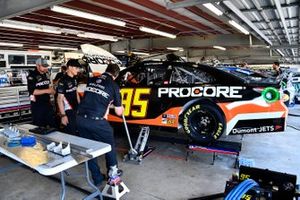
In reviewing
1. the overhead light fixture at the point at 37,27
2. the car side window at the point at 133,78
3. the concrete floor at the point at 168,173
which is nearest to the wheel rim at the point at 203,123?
the concrete floor at the point at 168,173

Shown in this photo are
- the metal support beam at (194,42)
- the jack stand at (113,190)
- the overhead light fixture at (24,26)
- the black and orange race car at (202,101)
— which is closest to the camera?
the jack stand at (113,190)

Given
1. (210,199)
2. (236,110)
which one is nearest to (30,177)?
(210,199)

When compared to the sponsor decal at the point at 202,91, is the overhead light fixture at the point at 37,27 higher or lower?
higher

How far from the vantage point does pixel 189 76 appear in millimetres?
4590

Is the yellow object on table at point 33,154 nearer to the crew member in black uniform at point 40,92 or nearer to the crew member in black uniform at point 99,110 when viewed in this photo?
the crew member in black uniform at point 99,110

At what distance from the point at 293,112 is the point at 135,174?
6803 mm

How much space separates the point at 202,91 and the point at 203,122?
0.55 meters

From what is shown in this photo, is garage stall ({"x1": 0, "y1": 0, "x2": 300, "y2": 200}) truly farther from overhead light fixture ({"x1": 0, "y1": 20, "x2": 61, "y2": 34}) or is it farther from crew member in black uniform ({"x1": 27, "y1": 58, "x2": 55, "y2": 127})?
overhead light fixture ({"x1": 0, "y1": 20, "x2": 61, "y2": 34})

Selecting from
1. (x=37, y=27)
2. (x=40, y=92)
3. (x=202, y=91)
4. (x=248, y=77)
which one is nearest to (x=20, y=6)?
(x=40, y=92)

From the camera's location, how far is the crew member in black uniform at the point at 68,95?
12.9 ft

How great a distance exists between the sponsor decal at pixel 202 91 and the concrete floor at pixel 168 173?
1090 millimetres

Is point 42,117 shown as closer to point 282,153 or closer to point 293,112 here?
point 282,153

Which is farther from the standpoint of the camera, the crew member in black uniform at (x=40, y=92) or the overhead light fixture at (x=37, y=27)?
the overhead light fixture at (x=37, y=27)

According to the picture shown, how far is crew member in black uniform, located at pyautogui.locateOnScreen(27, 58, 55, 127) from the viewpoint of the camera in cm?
434
